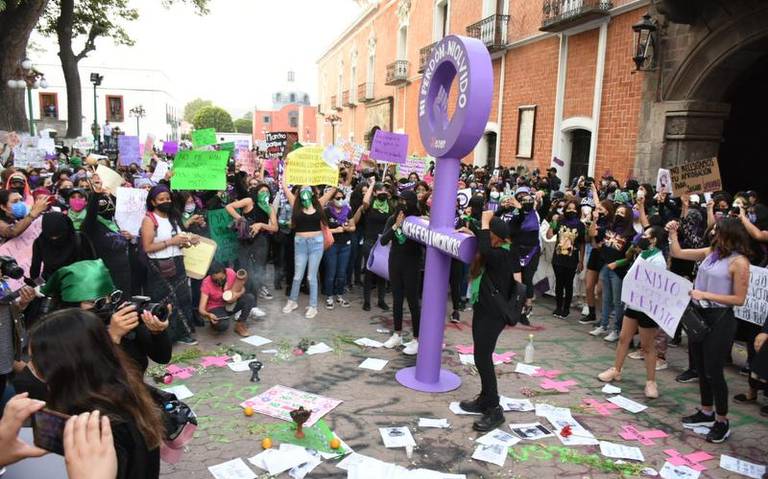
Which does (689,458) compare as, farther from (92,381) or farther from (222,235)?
(222,235)

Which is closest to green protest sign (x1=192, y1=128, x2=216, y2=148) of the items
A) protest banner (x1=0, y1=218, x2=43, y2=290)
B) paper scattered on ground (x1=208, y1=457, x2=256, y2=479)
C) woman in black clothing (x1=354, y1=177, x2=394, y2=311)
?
woman in black clothing (x1=354, y1=177, x2=394, y2=311)

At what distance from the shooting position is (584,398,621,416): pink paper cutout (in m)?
5.04

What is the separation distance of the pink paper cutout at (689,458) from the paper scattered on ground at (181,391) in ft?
12.9

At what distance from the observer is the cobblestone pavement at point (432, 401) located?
13.6 feet

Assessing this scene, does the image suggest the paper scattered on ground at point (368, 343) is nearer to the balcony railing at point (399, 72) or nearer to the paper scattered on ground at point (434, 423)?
the paper scattered on ground at point (434, 423)

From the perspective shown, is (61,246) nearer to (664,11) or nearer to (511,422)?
(511,422)

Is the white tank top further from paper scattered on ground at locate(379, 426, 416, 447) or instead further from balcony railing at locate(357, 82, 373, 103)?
balcony railing at locate(357, 82, 373, 103)

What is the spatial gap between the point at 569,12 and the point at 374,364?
11.2m

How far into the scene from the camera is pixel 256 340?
6547mm

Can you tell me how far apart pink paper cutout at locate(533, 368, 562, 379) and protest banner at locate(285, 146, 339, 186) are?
3.75 metres

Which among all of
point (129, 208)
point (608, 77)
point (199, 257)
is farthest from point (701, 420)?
point (608, 77)

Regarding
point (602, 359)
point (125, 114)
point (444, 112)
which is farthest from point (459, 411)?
point (125, 114)

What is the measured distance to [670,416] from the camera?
16.5 feet

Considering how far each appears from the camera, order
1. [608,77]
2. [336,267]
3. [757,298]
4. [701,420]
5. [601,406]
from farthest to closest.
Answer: [608,77] < [336,267] < [757,298] < [601,406] < [701,420]
